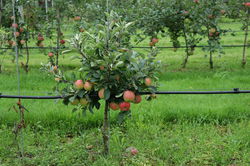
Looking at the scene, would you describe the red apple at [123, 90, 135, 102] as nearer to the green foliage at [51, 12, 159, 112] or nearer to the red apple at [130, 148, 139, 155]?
the green foliage at [51, 12, 159, 112]

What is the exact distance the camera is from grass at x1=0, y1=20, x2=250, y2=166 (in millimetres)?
2910

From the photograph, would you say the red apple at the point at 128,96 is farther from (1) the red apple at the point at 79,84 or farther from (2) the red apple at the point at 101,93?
(1) the red apple at the point at 79,84

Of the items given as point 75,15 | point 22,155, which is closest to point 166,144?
point 22,155

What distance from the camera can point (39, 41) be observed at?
697 cm

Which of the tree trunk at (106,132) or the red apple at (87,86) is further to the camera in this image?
the tree trunk at (106,132)

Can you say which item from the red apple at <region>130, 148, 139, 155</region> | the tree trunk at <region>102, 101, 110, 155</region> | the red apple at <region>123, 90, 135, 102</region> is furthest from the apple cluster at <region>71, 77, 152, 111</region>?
the red apple at <region>130, 148, 139, 155</region>

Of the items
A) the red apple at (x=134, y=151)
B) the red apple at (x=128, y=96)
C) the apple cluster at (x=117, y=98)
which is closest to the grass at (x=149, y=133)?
the red apple at (x=134, y=151)

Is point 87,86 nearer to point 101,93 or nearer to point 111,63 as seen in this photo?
point 101,93

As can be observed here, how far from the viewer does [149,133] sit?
3430mm

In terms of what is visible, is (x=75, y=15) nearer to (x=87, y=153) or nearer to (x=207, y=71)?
(x=207, y=71)

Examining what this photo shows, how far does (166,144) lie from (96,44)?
1194mm

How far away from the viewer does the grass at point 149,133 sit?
9.55ft

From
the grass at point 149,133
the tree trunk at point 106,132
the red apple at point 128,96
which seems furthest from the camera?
the grass at point 149,133

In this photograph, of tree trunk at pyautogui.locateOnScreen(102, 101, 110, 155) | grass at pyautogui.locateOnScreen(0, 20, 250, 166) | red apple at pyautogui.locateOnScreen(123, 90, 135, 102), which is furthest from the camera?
grass at pyautogui.locateOnScreen(0, 20, 250, 166)
